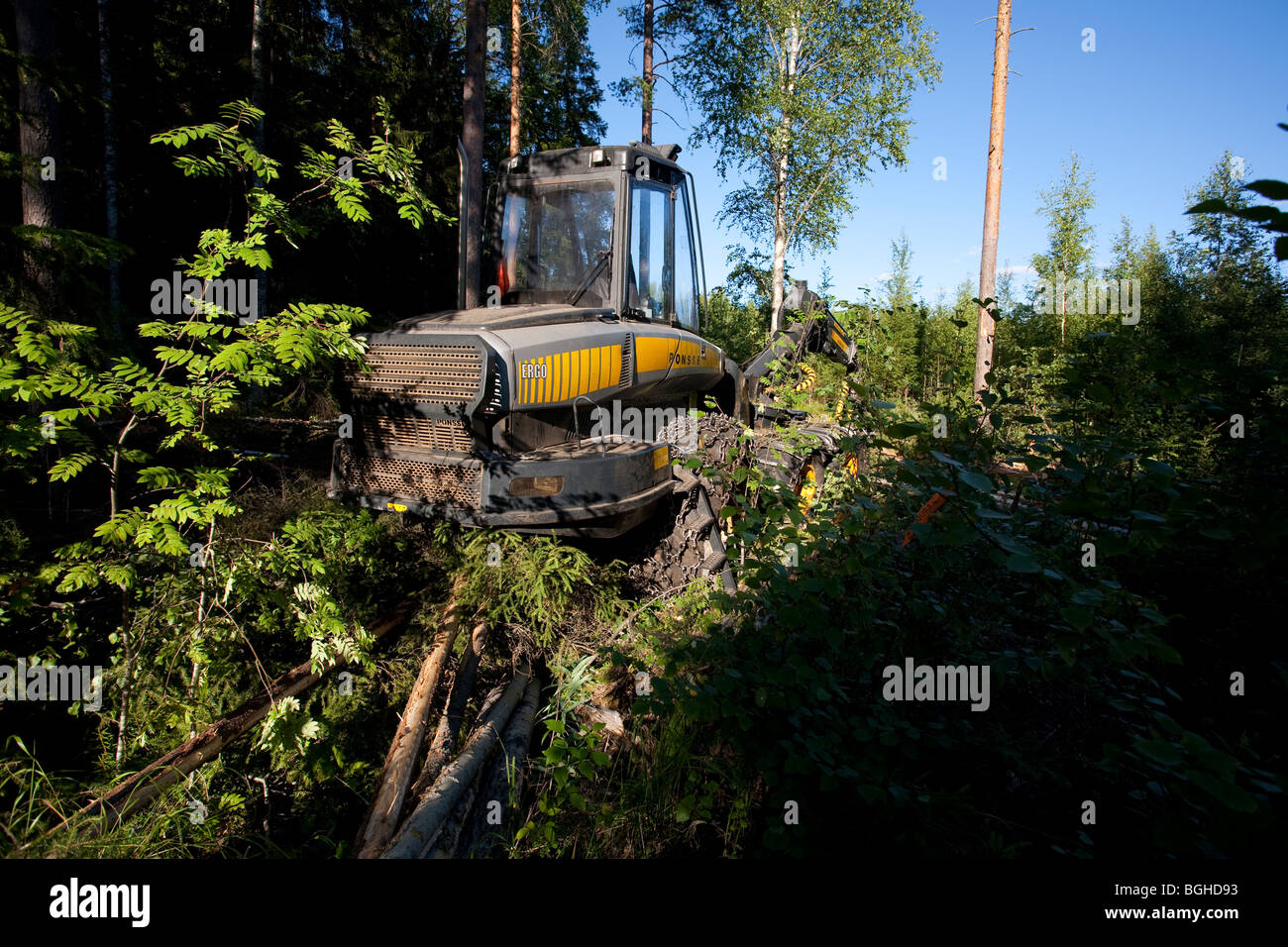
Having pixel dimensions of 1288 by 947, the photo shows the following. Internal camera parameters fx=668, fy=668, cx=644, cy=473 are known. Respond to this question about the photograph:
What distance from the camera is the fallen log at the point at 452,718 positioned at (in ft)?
10.2

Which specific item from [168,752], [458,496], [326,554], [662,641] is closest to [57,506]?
[326,554]

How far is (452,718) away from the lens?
3.62 m

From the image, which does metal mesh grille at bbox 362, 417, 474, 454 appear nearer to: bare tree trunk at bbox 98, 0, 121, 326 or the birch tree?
bare tree trunk at bbox 98, 0, 121, 326

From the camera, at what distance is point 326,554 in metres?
4.17

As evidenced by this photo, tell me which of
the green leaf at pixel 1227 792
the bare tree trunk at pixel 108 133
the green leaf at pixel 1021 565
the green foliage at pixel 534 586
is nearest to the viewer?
the green leaf at pixel 1227 792

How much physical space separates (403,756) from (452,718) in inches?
20.0

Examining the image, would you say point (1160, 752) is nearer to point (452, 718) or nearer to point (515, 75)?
point (452, 718)

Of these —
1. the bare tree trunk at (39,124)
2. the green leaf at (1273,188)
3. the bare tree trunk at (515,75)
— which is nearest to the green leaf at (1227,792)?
the green leaf at (1273,188)

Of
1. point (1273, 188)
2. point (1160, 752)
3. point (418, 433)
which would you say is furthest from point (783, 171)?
point (1160, 752)

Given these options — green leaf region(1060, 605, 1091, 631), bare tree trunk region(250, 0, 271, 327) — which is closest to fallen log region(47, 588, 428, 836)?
green leaf region(1060, 605, 1091, 631)

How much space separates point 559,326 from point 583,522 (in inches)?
54.1

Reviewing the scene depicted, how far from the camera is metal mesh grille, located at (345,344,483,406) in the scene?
4.06 metres

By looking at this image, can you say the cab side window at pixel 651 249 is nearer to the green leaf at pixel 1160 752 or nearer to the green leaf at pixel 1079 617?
the green leaf at pixel 1079 617

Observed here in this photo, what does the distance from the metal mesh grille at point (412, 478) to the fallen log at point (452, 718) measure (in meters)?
0.87
